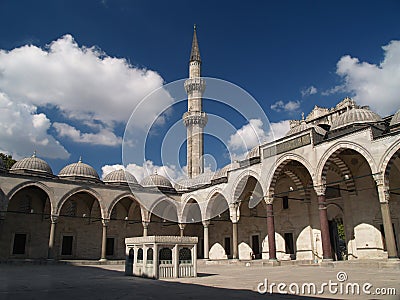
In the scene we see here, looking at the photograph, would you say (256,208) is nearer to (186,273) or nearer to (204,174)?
(204,174)

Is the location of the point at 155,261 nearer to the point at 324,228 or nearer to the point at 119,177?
the point at 324,228

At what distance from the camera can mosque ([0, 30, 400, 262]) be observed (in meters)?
15.9

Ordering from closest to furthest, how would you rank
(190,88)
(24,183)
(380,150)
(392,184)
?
1. (380,150)
2. (392,184)
3. (24,183)
4. (190,88)

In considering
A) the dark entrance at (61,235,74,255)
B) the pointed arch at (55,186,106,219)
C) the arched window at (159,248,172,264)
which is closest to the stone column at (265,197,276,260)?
the arched window at (159,248,172,264)

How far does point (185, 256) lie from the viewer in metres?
10.7

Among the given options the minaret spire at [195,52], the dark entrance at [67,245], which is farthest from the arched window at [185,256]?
the minaret spire at [195,52]

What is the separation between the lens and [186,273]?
34.7ft

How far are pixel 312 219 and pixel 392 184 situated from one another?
4940 millimetres

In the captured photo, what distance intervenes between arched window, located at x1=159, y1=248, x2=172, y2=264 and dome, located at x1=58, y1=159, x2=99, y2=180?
1761cm

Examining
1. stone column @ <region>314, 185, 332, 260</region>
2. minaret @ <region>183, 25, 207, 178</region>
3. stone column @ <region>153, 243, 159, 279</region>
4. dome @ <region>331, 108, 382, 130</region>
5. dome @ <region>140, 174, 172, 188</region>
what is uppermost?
minaret @ <region>183, 25, 207, 178</region>

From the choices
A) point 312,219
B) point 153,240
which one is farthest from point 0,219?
point 312,219

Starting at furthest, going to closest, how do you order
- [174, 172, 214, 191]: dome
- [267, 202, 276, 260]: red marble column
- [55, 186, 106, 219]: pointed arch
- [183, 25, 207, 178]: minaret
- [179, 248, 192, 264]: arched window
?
[183, 25, 207, 178]: minaret, [174, 172, 214, 191]: dome, [55, 186, 106, 219]: pointed arch, [267, 202, 276, 260]: red marble column, [179, 248, 192, 264]: arched window

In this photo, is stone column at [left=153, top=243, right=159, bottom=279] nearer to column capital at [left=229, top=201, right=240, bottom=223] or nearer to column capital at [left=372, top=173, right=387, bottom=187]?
column capital at [left=372, top=173, right=387, bottom=187]

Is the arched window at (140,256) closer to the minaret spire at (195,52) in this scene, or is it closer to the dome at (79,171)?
the dome at (79,171)
